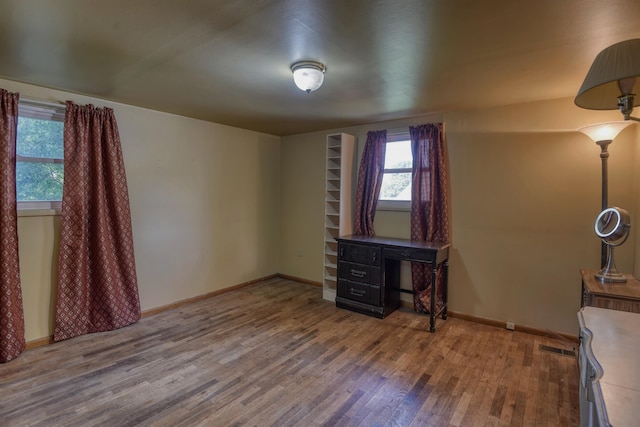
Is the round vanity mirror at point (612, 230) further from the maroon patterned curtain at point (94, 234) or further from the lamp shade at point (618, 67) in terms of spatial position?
the maroon patterned curtain at point (94, 234)

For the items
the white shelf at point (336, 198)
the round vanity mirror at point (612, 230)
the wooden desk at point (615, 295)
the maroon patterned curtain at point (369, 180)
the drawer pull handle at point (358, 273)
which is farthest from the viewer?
the white shelf at point (336, 198)

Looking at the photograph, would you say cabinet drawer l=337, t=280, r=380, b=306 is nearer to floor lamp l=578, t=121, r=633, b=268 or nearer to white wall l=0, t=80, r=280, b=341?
white wall l=0, t=80, r=280, b=341

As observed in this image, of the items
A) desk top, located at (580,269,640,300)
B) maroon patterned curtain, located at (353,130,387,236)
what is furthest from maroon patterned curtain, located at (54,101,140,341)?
desk top, located at (580,269,640,300)

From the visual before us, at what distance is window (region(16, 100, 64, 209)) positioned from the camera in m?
2.78

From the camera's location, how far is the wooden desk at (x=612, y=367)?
742 mm

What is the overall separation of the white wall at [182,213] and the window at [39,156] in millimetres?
131

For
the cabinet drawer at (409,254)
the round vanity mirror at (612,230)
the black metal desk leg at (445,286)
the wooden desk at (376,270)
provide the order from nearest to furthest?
the round vanity mirror at (612,230) < the cabinet drawer at (409,254) < the wooden desk at (376,270) < the black metal desk leg at (445,286)

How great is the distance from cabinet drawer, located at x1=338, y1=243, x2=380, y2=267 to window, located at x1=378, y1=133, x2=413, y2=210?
28.4 inches

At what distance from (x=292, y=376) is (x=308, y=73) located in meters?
2.26

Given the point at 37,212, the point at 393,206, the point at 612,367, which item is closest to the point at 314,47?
the point at 612,367

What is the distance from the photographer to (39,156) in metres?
2.88

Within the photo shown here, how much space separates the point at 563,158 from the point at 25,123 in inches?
195

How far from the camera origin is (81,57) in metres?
2.19

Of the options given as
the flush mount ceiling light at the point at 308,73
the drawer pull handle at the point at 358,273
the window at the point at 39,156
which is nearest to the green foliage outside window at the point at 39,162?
the window at the point at 39,156
